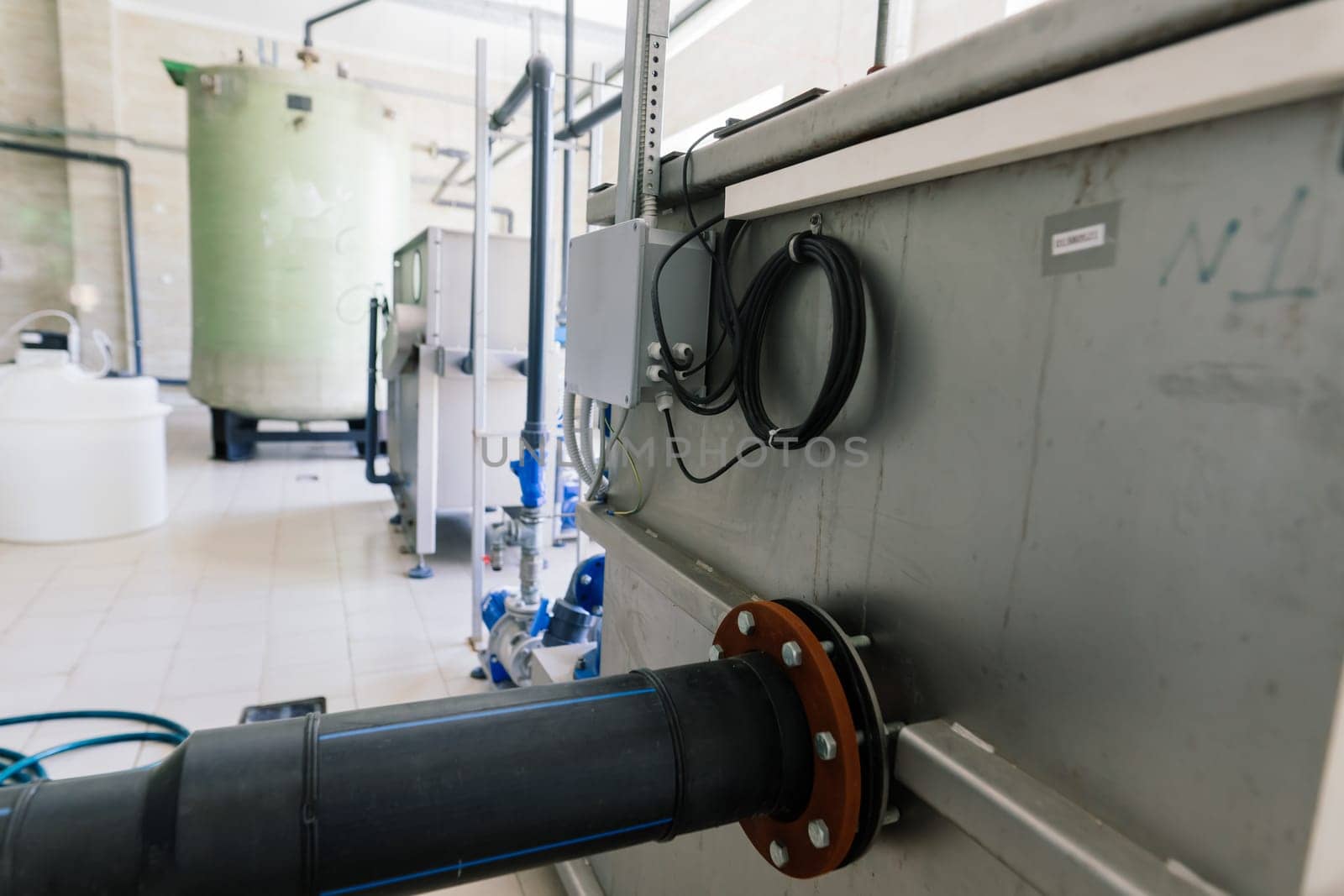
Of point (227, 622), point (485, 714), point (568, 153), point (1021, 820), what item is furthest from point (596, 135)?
point (1021, 820)

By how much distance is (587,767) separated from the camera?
20.9 inches

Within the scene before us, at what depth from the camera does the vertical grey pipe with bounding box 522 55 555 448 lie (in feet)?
5.97

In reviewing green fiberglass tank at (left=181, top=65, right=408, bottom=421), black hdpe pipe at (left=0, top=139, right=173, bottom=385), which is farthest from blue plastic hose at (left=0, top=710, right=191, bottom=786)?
black hdpe pipe at (left=0, top=139, right=173, bottom=385)

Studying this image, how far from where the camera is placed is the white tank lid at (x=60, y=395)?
2.88 metres

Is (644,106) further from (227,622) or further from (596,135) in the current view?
(227,622)

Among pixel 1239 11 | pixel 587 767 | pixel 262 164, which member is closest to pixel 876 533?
pixel 587 767

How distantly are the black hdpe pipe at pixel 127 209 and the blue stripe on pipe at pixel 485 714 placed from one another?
6725mm

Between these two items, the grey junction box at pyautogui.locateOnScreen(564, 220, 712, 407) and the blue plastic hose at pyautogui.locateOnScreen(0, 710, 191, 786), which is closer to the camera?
the grey junction box at pyautogui.locateOnScreen(564, 220, 712, 407)

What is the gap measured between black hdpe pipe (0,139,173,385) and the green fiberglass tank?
1.93 metres

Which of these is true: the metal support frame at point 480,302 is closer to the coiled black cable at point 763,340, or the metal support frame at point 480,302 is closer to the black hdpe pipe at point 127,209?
the coiled black cable at point 763,340

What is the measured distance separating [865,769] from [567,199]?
7.99ft

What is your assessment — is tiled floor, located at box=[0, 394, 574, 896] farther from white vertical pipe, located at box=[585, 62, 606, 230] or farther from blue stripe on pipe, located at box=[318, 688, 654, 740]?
white vertical pipe, located at box=[585, 62, 606, 230]

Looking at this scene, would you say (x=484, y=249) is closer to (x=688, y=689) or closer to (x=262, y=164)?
(x=688, y=689)

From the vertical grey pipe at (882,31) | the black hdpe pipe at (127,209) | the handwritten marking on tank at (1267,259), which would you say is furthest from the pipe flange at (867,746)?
the black hdpe pipe at (127,209)
